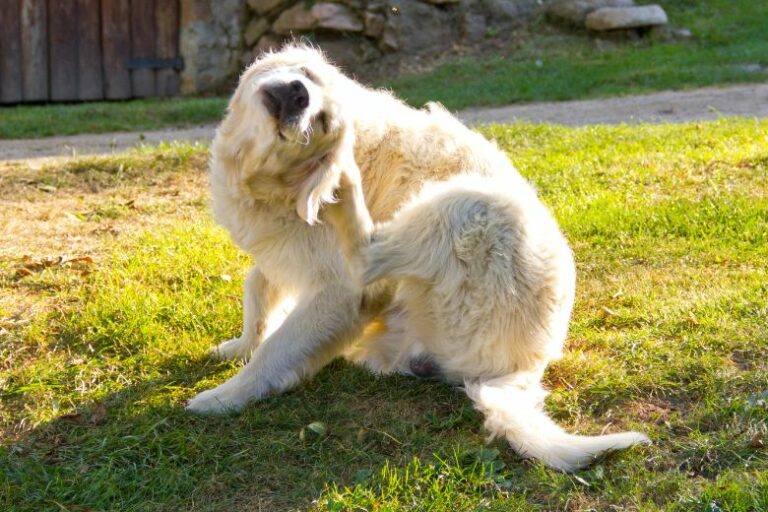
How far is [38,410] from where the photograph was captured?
422 cm

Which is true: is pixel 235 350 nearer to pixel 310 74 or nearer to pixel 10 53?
pixel 310 74

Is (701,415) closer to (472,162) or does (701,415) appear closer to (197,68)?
(472,162)

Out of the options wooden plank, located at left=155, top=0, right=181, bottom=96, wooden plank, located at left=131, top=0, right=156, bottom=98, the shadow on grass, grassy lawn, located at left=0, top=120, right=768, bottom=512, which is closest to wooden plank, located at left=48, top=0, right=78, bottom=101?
wooden plank, located at left=131, top=0, right=156, bottom=98

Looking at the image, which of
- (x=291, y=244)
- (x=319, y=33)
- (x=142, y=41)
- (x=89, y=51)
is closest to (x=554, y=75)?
(x=319, y=33)

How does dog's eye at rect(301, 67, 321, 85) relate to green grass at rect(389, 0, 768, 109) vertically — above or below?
above

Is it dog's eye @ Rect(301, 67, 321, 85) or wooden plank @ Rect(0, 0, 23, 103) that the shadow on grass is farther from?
wooden plank @ Rect(0, 0, 23, 103)

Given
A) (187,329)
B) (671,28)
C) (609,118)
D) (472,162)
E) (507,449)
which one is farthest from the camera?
(671,28)

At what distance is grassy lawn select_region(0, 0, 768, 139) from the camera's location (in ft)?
41.1

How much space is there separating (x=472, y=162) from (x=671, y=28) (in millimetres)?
11939

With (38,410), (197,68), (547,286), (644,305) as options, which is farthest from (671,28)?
(38,410)

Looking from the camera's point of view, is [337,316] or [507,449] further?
[337,316]

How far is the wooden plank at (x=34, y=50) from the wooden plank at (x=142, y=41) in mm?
1306

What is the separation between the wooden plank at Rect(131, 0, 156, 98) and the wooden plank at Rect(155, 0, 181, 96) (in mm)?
93

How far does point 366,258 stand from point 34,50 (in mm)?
11636
